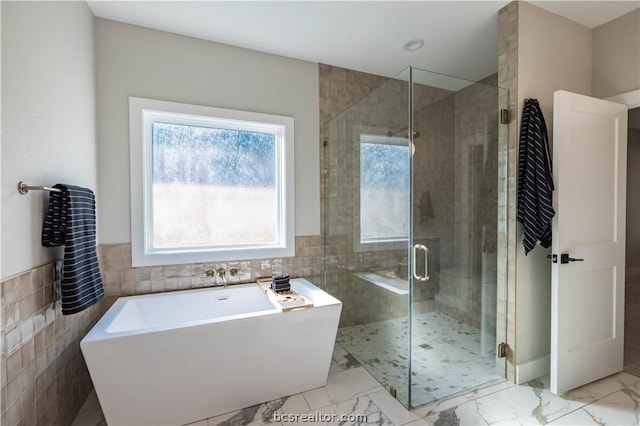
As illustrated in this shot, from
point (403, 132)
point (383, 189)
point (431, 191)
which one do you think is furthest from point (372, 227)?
point (403, 132)

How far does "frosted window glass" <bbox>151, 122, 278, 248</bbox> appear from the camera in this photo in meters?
2.49

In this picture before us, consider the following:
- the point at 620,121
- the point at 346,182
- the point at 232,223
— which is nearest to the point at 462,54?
the point at 620,121

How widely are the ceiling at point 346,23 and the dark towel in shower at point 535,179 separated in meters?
0.85

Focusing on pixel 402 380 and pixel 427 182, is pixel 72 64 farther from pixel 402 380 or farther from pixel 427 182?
pixel 402 380

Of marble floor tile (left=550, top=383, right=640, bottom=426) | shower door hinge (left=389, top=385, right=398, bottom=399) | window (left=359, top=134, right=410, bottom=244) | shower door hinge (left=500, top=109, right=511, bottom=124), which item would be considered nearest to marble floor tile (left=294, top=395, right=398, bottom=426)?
shower door hinge (left=389, top=385, right=398, bottom=399)

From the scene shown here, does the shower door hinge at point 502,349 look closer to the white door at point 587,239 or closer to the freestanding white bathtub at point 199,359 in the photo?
the white door at point 587,239

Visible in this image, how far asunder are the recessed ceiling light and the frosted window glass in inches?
58.5

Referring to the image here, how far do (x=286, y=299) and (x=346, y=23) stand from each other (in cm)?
220

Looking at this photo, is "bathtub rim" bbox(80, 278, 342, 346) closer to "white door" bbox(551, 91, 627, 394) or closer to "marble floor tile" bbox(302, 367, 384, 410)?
"marble floor tile" bbox(302, 367, 384, 410)

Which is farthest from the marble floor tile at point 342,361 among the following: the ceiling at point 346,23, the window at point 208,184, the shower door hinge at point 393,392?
the ceiling at point 346,23

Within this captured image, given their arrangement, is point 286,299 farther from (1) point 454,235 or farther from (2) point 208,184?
(1) point 454,235

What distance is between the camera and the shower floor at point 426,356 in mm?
2082

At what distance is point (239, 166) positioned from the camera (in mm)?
2732

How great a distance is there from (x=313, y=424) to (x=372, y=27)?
2.90 m
